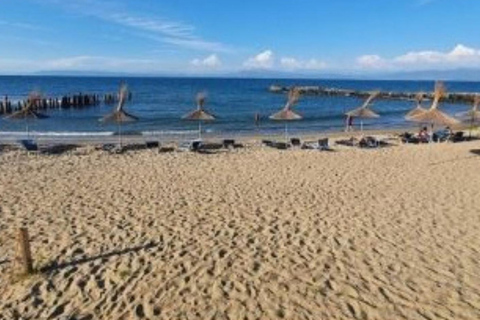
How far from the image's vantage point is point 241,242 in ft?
33.2

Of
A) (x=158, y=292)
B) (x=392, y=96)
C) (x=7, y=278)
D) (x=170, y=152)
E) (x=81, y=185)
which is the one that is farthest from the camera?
(x=392, y=96)

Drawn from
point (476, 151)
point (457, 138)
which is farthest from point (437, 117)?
point (457, 138)

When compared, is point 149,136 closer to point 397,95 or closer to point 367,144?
point 367,144

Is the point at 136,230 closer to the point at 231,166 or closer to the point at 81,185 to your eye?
the point at 81,185

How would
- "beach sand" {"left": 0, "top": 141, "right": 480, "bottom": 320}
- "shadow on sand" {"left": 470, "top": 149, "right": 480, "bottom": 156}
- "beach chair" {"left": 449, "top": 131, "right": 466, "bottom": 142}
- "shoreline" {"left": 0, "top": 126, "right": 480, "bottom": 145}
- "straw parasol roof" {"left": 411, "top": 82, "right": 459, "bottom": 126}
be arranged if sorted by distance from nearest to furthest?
1. "beach sand" {"left": 0, "top": 141, "right": 480, "bottom": 320}
2. "straw parasol roof" {"left": 411, "top": 82, "right": 459, "bottom": 126}
3. "shadow on sand" {"left": 470, "top": 149, "right": 480, "bottom": 156}
4. "beach chair" {"left": 449, "top": 131, "right": 466, "bottom": 142}
5. "shoreline" {"left": 0, "top": 126, "right": 480, "bottom": 145}

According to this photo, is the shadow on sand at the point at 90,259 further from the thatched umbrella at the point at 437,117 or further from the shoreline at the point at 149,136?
the shoreline at the point at 149,136

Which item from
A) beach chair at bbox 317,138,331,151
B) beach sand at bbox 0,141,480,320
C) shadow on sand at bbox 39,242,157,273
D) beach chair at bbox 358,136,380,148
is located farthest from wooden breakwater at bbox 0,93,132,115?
shadow on sand at bbox 39,242,157,273

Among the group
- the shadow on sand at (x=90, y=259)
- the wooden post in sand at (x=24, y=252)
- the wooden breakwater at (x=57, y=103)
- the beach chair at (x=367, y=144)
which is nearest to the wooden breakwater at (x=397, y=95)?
the wooden breakwater at (x=57, y=103)

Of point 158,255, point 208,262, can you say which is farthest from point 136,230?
point 208,262

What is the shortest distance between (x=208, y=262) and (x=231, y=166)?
9.78 meters

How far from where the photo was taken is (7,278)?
8.51 m

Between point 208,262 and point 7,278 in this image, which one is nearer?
point 7,278

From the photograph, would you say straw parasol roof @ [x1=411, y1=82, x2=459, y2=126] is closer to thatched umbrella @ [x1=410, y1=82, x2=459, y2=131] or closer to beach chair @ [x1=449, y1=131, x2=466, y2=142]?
thatched umbrella @ [x1=410, y1=82, x2=459, y2=131]

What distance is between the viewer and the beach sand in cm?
771
